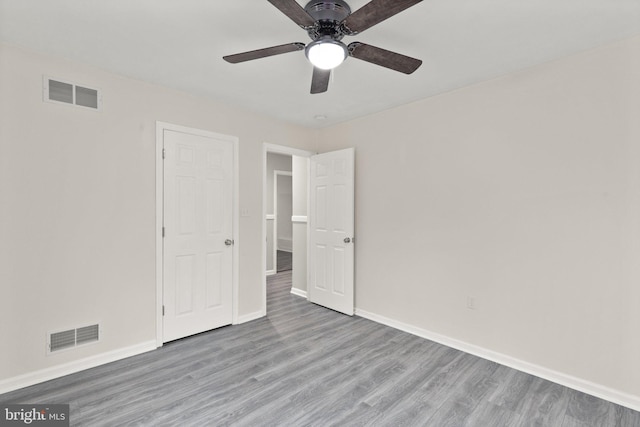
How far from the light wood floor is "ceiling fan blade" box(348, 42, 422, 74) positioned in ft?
7.38

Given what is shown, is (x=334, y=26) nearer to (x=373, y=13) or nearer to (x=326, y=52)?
(x=326, y=52)

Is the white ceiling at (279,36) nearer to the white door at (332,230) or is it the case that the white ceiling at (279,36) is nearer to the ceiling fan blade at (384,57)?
the ceiling fan blade at (384,57)

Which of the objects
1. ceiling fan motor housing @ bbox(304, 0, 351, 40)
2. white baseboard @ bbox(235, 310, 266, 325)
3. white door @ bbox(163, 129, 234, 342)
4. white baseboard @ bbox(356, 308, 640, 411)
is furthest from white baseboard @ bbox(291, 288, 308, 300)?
ceiling fan motor housing @ bbox(304, 0, 351, 40)

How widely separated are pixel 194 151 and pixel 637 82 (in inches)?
143

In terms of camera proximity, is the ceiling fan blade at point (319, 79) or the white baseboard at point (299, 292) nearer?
the ceiling fan blade at point (319, 79)

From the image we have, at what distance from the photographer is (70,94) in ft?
8.04

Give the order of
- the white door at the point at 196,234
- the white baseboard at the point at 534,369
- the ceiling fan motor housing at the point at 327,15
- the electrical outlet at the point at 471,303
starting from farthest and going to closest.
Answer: the white door at the point at 196,234, the electrical outlet at the point at 471,303, the white baseboard at the point at 534,369, the ceiling fan motor housing at the point at 327,15

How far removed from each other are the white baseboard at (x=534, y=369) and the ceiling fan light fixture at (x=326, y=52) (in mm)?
2730

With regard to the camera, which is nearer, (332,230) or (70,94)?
(70,94)

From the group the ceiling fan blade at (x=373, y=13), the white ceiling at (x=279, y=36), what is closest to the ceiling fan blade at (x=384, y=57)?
the ceiling fan blade at (x=373, y=13)

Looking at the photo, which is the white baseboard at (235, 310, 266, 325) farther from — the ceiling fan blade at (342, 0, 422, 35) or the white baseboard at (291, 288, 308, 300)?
the ceiling fan blade at (342, 0, 422, 35)

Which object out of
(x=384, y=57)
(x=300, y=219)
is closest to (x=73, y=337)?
(x=300, y=219)

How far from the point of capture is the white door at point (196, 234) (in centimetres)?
300

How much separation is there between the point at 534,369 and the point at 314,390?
180 cm
